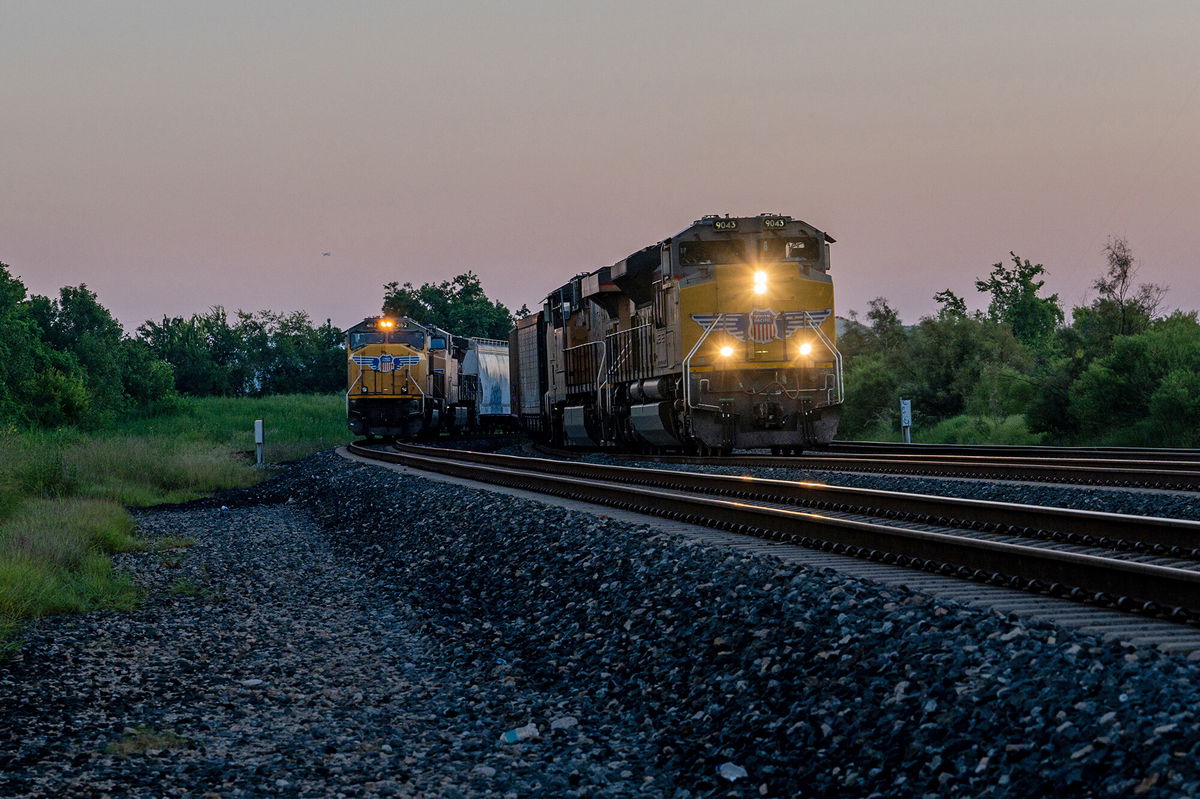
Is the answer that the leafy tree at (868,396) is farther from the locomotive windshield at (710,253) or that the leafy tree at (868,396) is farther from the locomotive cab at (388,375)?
the locomotive windshield at (710,253)

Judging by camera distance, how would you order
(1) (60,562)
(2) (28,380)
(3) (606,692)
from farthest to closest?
(2) (28,380) < (1) (60,562) < (3) (606,692)

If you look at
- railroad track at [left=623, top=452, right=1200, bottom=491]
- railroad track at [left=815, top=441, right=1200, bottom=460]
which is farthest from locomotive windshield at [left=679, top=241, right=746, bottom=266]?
railroad track at [left=815, top=441, right=1200, bottom=460]

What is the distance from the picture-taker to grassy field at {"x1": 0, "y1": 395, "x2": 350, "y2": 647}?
26.6 ft

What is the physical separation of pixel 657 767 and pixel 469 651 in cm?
247

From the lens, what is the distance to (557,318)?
879 inches

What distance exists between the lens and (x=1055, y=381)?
22969 mm

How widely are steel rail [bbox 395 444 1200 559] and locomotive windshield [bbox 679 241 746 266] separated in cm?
412

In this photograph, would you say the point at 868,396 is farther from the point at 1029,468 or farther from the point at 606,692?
the point at 606,692

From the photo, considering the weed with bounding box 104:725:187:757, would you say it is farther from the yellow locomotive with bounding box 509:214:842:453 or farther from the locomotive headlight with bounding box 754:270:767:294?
the locomotive headlight with bounding box 754:270:767:294

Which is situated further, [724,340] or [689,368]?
[724,340]

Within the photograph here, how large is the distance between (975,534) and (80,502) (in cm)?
1273

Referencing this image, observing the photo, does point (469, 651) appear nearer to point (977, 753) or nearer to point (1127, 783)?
point (977, 753)

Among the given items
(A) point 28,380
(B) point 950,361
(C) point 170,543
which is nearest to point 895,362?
(B) point 950,361

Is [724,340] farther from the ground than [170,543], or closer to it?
farther from the ground
